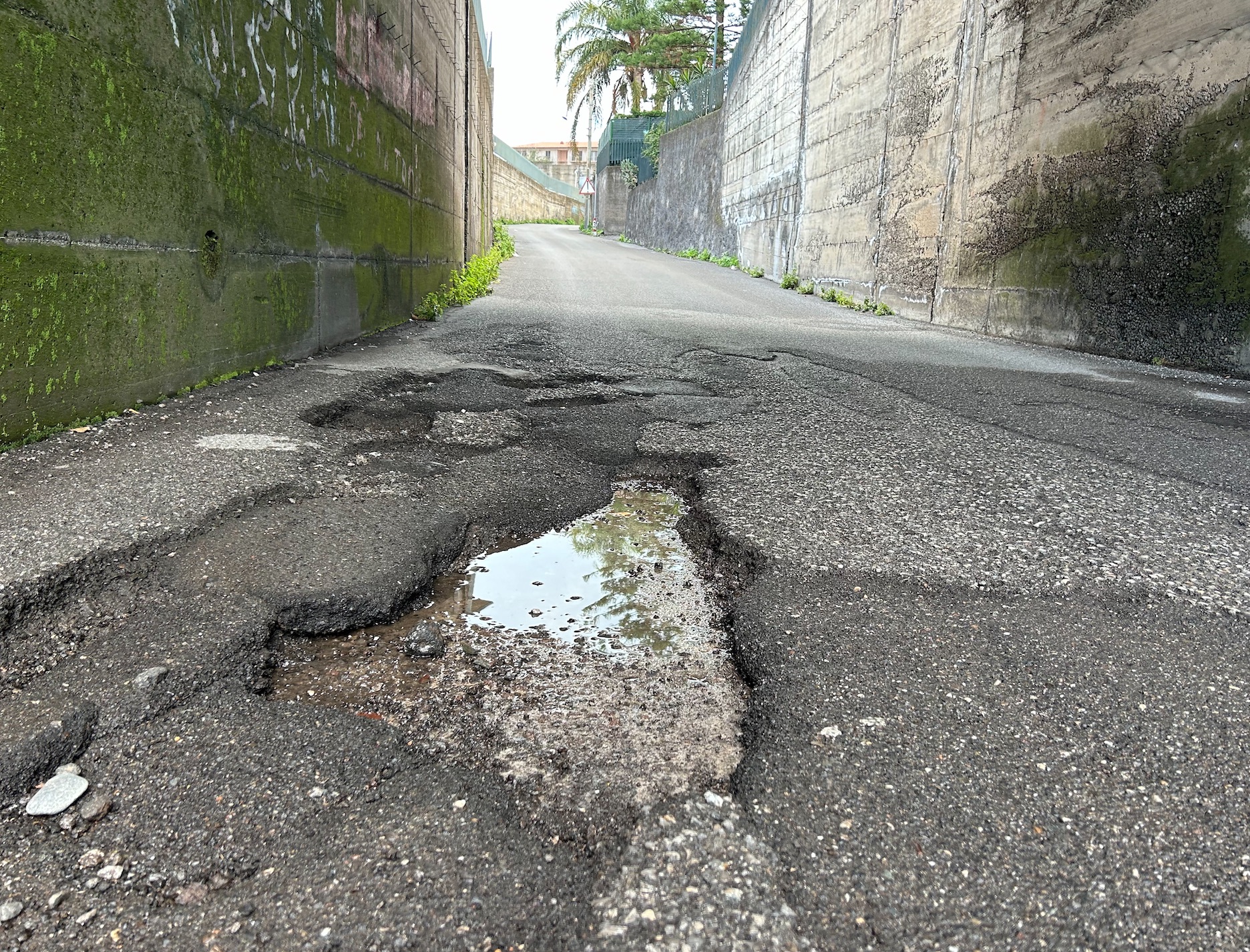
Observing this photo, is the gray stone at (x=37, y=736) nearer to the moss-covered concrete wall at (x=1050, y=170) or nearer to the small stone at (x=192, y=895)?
the small stone at (x=192, y=895)

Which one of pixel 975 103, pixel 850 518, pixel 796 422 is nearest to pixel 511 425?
pixel 796 422

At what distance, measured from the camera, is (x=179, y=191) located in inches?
141

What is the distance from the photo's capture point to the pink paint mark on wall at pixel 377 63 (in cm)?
547

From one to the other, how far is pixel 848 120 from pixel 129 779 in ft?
44.3

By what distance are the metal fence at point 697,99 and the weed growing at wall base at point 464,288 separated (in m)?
11.2

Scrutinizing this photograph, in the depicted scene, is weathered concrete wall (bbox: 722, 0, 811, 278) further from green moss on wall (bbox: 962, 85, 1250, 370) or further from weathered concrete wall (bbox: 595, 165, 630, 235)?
weathered concrete wall (bbox: 595, 165, 630, 235)

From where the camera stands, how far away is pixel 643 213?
31906 mm

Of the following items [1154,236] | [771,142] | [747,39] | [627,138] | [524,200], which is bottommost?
[1154,236]

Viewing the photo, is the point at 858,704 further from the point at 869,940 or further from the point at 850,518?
the point at 850,518

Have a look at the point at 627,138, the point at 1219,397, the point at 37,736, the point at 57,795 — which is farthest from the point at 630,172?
the point at 57,795

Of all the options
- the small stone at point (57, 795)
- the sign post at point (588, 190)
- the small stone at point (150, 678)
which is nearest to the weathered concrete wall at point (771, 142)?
the small stone at point (150, 678)

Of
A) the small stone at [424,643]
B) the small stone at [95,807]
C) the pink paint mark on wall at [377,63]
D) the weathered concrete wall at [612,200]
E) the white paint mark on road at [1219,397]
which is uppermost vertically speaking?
the weathered concrete wall at [612,200]

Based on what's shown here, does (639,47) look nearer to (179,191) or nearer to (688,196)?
(688,196)

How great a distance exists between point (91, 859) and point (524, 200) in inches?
1805
